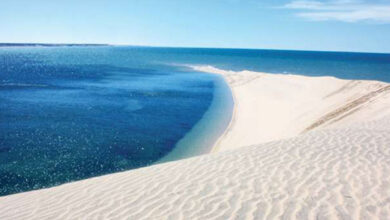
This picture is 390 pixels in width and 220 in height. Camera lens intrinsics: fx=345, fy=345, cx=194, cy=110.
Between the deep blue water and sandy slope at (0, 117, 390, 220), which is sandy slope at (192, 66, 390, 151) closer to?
the deep blue water

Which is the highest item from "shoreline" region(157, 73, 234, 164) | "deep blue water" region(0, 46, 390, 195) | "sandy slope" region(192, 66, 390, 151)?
"sandy slope" region(192, 66, 390, 151)

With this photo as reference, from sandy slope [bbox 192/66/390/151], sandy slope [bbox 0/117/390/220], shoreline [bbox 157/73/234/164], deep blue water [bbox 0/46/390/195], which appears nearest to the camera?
sandy slope [bbox 0/117/390/220]

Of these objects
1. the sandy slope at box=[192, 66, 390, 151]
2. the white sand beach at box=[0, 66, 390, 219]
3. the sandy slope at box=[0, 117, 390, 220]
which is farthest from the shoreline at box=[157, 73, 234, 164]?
the sandy slope at box=[0, 117, 390, 220]

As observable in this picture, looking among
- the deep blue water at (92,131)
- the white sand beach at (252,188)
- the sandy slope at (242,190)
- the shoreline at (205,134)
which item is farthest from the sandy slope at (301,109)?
the sandy slope at (242,190)

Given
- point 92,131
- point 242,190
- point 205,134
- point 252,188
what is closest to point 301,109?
point 205,134

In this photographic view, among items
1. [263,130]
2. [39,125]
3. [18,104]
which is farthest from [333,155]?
[18,104]

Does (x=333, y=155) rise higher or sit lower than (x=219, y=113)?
higher

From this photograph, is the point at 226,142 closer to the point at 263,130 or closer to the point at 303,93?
the point at 263,130

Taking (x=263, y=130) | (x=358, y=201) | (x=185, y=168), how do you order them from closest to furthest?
(x=358, y=201)
(x=185, y=168)
(x=263, y=130)
